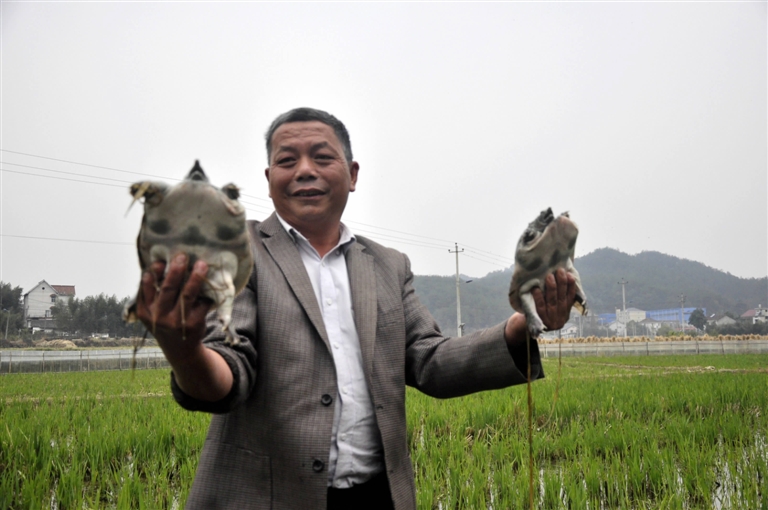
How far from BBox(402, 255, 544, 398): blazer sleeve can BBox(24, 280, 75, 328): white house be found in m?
47.8

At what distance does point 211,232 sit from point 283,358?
482 millimetres

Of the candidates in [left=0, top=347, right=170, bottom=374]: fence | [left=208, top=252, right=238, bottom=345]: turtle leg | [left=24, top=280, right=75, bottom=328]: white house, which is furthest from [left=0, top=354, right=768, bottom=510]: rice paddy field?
[left=24, top=280, right=75, bottom=328]: white house

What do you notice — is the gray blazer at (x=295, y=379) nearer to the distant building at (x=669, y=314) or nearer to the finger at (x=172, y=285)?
the finger at (x=172, y=285)

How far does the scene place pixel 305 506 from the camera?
1246 millimetres

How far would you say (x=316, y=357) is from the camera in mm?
1355

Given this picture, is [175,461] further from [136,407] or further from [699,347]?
[699,347]

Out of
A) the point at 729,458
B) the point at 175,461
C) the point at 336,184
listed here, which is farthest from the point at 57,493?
the point at 729,458

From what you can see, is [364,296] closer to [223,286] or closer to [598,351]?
[223,286]

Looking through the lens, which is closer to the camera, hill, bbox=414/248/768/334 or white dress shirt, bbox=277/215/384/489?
white dress shirt, bbox=277/215/384/489

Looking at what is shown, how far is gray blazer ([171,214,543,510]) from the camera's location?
4.17 ft

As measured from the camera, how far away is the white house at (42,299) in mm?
42594

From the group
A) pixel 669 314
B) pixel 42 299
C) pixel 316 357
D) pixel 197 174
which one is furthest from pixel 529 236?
pixel 669 314

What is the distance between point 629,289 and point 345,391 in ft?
379

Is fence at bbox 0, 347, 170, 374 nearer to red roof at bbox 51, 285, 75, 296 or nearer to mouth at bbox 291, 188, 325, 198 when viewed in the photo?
mouth at bbox 291, 188, 325, 198
